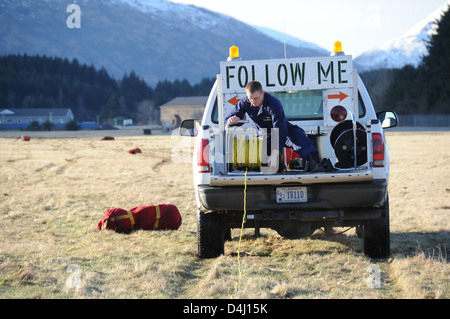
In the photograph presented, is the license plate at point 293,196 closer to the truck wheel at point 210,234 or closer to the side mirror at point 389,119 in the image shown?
the truck wheel at point 210,234

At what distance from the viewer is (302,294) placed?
471 centimetres

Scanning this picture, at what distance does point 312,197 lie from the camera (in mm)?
5586

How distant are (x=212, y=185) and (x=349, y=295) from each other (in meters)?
1.81

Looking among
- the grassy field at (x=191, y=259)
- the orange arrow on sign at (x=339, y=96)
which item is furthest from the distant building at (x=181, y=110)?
the orange arrow on sign at (x=339, y=96)

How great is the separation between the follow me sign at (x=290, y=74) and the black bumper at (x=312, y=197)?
148cm

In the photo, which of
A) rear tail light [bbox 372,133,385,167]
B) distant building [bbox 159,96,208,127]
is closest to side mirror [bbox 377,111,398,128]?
rear tail light [bbox 372,133,385,167]

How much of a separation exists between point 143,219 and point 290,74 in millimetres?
3188

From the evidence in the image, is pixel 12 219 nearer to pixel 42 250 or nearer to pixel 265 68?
pixel 42 250

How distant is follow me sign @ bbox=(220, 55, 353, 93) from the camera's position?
21.0 feet

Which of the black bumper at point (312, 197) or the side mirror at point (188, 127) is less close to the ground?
the side mirror at point (188, 127)

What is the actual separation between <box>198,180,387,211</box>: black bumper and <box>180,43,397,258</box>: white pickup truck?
0.03 ft

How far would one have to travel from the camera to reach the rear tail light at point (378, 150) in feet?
18.6

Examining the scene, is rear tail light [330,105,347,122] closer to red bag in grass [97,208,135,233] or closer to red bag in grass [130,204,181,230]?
red bag in grass [130,204,181,230]

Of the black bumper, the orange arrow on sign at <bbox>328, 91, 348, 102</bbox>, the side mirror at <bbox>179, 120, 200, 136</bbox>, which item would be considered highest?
the orange arrow on sign at <bbox>328, 91, 348, 102</bbox>
